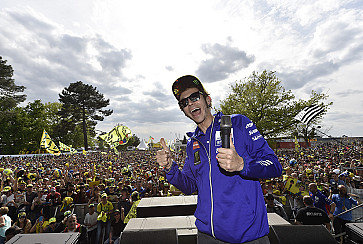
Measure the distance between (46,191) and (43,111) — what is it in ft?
178

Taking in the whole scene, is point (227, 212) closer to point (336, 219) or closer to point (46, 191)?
point (336, 219)

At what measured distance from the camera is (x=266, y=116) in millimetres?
20375

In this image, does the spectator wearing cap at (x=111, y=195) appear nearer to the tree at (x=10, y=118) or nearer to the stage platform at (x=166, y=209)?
the stage platform at (x=166, y=209)

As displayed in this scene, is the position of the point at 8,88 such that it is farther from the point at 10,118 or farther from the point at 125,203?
the point at 125,203

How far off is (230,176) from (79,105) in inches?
2086

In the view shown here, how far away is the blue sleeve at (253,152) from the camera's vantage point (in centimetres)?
138

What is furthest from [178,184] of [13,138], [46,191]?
[13,138]

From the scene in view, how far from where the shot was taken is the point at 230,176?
5.32ft

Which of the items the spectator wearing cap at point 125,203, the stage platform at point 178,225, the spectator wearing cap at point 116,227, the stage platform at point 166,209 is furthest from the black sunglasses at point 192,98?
the spectator wearing cap at point 125,203

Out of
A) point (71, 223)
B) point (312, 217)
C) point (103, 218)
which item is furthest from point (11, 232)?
point (312, 217)

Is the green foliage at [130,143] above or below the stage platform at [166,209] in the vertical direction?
above

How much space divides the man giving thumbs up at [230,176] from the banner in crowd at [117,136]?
1231 cm

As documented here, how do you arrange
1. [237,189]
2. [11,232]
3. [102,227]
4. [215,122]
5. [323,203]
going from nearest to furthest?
[237,189] < [215,122] < [11,232] < [323,203] < [102,227]

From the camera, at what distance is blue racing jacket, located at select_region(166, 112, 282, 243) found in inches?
59.1
